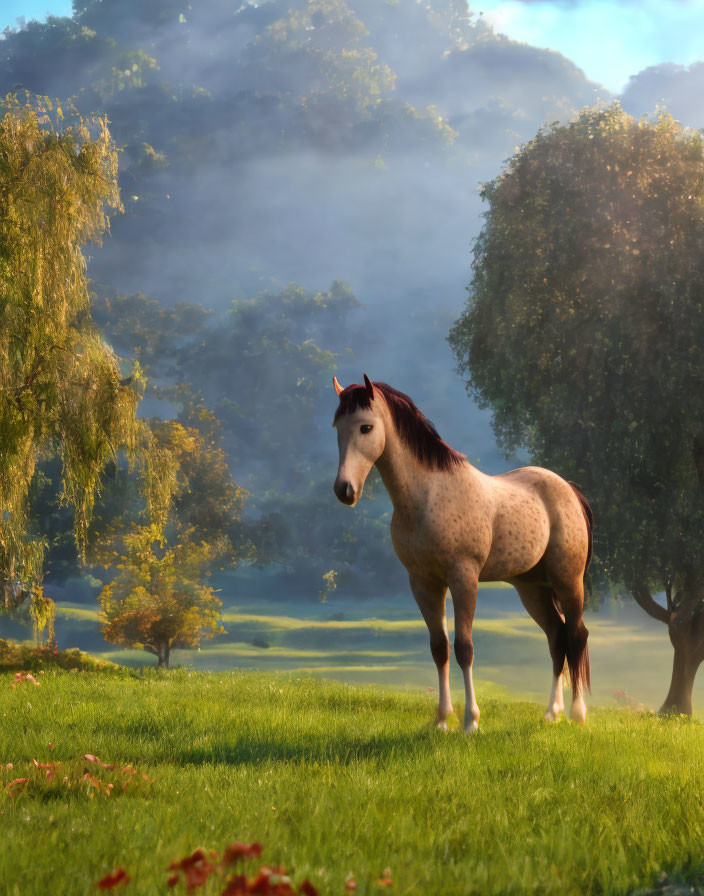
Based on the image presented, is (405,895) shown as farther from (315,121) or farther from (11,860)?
(315,121)

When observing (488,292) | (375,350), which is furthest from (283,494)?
(488,292)

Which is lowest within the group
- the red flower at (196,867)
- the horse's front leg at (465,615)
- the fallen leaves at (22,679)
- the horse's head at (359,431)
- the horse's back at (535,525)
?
the fallen leaves at (22,679)

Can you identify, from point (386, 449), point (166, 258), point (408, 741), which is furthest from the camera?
point (166, 258)

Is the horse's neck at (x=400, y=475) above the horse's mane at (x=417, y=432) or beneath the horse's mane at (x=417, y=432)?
beneath

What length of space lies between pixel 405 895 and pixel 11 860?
214 cm

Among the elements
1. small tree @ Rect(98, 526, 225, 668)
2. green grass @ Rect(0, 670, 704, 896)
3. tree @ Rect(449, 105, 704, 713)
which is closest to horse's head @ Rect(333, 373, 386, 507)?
green grass @ Rect(0, 670, 704, 896)

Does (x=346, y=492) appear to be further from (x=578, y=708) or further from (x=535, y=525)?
(x=578, y=708)

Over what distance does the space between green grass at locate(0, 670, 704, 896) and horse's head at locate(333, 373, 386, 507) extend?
2.64 m

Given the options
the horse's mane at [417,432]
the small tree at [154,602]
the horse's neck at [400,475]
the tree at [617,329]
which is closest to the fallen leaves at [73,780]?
the horse's neck at [400,475]

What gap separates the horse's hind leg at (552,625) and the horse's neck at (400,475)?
3121 millimetres

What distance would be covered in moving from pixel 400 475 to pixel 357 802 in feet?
12.4

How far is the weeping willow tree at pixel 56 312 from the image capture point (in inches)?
522

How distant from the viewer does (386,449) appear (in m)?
8.51

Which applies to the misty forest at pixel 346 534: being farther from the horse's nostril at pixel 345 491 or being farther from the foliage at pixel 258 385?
the horse's nostril at pixel 345 491
